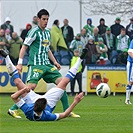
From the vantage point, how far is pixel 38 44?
16.9 metres

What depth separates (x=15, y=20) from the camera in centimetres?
3450

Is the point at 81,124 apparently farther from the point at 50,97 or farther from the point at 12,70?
the point at 12,70

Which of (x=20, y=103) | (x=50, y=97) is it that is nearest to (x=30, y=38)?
(x=50, y=97)

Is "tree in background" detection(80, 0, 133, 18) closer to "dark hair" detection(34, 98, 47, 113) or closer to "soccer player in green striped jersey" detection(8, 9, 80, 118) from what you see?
"soccer player in green striped jersey" detection(8, 9, 80, 118)

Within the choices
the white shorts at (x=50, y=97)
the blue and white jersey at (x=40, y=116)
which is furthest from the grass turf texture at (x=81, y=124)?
the white shorts at (x=50, y=97)

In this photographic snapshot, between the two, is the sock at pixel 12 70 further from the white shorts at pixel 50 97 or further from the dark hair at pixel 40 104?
the dark hair at pixel 40 104

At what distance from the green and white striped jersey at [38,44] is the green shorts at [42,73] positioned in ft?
0.45

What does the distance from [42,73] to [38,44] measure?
683 mm

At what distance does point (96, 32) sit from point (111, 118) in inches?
568

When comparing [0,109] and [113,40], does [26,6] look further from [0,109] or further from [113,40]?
[0,109]

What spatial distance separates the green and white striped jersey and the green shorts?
14 centimetres

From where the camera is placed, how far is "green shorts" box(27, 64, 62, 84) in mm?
16703

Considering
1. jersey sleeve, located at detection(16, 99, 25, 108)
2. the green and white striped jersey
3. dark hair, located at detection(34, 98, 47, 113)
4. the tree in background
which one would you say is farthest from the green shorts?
the tree in background

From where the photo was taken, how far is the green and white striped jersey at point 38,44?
1678 centimetres
